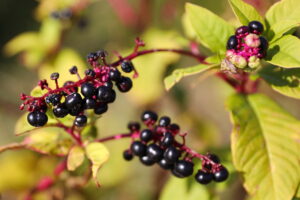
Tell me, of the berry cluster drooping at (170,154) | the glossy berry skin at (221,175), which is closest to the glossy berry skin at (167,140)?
the berry cluster drooping at (170,154)

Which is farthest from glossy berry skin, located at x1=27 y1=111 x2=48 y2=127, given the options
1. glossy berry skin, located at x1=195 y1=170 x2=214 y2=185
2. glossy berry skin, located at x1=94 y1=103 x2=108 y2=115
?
glossy berry skin, located at x1=195 y1=170 x2=214 y2=185

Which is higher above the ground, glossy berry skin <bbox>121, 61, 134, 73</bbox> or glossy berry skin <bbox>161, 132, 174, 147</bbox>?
glossy berry skin <bbox>121, 61, 134, 73</bbox>

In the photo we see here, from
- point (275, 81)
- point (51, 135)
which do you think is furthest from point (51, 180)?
point (275, 81)

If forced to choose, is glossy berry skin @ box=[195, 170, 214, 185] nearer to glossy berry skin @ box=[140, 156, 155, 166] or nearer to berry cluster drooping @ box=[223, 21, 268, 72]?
glossy berry skin @ box=[140, 156, 155, 166]

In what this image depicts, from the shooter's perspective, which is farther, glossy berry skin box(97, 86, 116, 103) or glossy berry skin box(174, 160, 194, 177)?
glossy berry skin box(174, 160, 194, 177)

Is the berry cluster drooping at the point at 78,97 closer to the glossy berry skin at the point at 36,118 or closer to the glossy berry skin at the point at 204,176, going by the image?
the glossy berry skin at the point at 36,118
